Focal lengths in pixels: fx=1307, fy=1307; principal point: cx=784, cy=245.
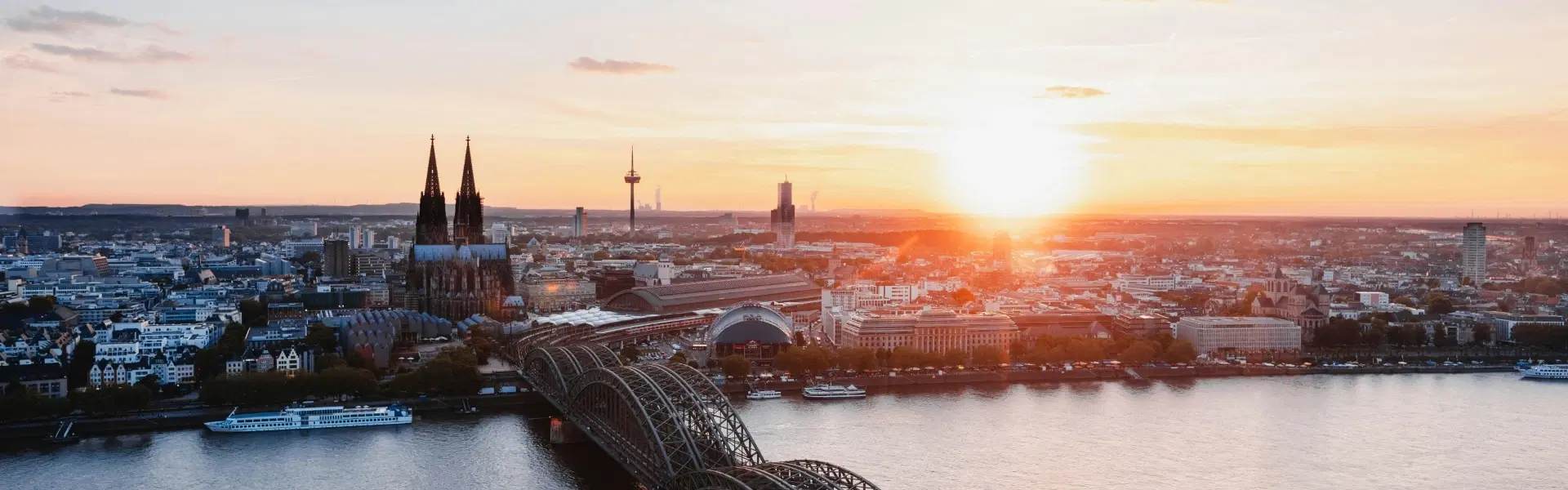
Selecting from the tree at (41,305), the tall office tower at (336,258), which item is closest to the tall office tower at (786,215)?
the tall office tower at (336,258)

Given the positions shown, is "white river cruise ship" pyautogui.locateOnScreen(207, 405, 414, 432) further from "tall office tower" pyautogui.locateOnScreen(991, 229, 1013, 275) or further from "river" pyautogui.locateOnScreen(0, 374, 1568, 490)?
"tall office tower" pyautogui.locateOnScreen(991, 229, 1013, 275)

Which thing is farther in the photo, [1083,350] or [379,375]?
[1083,350]

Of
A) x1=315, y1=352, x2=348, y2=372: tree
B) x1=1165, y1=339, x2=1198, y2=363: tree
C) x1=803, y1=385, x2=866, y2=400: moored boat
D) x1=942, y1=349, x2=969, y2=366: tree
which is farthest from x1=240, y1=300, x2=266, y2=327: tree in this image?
x1=1165, y1=339, x2=1198, y2=363: tree

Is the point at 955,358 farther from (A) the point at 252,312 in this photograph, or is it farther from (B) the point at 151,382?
(A) the point at 252,312

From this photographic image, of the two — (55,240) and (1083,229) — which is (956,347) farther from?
(1083,229)

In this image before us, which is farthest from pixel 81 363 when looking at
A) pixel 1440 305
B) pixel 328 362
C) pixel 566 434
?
pixel 1440 305

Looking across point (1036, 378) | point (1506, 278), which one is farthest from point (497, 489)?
point (1506, 278)

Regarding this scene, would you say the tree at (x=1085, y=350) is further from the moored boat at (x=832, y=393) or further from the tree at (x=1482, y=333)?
the tree at (x=1482, y=333)
